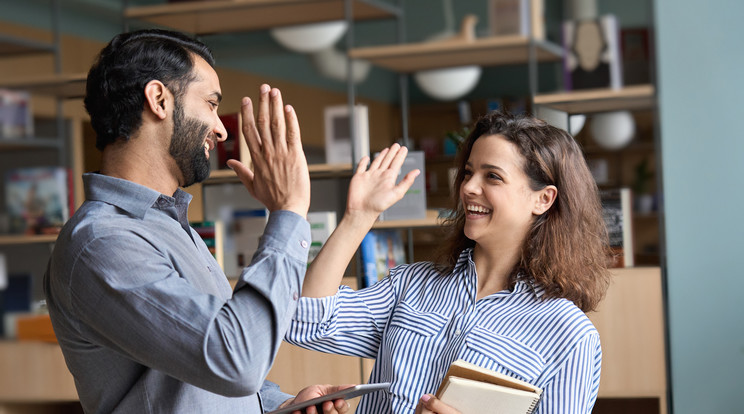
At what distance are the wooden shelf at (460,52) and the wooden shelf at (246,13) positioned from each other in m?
0.22

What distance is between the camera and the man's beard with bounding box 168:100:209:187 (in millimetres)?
1167

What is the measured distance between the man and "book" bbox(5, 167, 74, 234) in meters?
2.22

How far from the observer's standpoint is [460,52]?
3268 millimetres

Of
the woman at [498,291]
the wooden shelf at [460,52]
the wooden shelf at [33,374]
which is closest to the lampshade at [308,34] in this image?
the wooden shelf at [460,52]

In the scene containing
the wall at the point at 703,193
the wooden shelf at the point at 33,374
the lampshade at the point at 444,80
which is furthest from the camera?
the lampshade at the point at 444,80

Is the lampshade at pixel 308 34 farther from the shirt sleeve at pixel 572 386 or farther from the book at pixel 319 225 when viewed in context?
the shirt sleeve at pixel 572 386

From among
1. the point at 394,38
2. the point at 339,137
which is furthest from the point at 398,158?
the point at 394,38

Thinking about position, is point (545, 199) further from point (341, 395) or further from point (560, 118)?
point (560, 118)

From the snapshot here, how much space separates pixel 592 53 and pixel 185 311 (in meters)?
2.73

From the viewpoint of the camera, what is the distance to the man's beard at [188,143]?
1.17 metres

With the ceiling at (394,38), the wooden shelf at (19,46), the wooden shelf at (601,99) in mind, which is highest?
the ceiling at (394,38)

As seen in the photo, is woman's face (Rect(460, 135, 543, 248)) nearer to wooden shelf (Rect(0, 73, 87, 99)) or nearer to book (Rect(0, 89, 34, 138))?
wooden shelf (Rect(0, 73, 87, 99))

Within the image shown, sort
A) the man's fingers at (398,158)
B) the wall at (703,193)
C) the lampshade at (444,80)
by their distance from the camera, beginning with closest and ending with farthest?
the man's fingers at (398,158), the wall at (703,193), the lampshade at (444,80)

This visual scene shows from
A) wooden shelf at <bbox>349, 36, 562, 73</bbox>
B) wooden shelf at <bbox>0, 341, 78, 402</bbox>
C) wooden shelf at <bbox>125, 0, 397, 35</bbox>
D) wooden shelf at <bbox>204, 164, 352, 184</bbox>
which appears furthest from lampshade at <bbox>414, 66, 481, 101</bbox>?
wooden shelf at <bbox>0, 341, 78, 402</bbox>
